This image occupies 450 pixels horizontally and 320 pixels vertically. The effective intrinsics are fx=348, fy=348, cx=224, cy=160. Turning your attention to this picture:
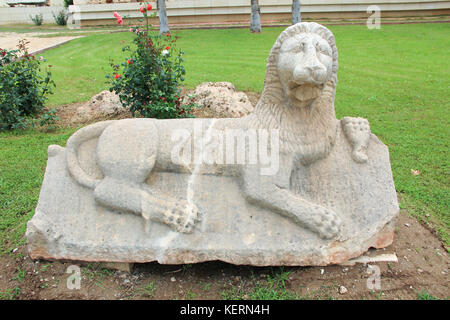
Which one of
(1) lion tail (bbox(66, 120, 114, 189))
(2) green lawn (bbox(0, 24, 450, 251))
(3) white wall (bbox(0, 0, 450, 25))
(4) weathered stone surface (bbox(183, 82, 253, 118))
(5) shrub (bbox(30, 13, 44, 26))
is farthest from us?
(5) shrub (bbox(30, 13, 44, 26))

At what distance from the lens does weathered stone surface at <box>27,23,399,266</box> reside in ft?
A: 8.34

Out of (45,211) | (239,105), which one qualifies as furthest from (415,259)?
(239,105)

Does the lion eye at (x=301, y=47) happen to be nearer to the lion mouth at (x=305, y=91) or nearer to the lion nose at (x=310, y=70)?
the lion nose at (x=310, y=70)

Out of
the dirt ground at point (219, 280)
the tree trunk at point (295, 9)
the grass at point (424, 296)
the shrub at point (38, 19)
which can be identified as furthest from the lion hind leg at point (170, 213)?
the shrub at point (38, 19)

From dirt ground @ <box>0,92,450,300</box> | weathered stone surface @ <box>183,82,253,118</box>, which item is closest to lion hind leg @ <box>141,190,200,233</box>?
dirt ground @ <box>0,92,450,300</box>

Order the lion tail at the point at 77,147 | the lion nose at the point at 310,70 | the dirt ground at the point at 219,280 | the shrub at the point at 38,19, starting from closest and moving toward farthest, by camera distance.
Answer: the lion nose at the point at 310,70
the dirt ground at the point at 219,280
the lion tail at the point at 77,147
the shrub at the point at 38,19

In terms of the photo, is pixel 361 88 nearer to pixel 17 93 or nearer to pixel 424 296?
pixel 424 296

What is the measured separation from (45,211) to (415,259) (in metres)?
3.03

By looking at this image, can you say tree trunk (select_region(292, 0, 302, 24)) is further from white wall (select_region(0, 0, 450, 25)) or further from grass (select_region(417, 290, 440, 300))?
grass (select_region(417, 290, 440, 300))

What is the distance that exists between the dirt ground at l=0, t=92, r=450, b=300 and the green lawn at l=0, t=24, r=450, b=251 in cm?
56

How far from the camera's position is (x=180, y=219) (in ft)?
8.45

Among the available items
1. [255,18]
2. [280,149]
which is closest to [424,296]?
[280,149]

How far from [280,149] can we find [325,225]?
65 cm

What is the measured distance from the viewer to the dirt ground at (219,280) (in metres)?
2.62
